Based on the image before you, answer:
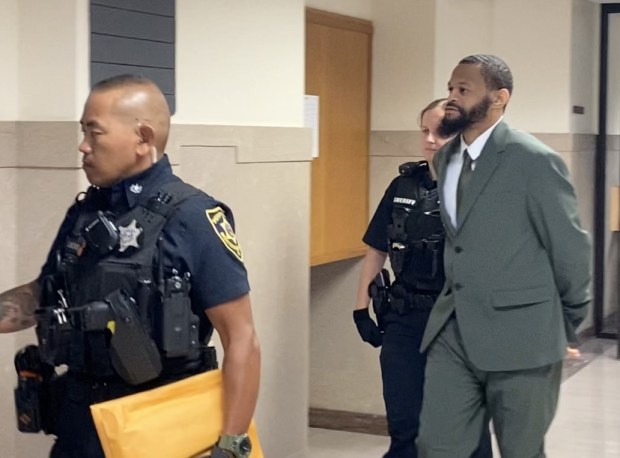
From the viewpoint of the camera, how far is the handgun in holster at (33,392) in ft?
9.17

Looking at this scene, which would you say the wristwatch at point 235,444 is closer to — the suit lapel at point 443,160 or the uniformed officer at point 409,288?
the suit lapel at point 443,160

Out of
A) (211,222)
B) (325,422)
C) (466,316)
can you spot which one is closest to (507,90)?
(466,316)

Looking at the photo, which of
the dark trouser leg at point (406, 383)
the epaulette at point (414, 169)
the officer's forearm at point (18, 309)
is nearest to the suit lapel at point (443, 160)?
the epaulette at point (414, 169)

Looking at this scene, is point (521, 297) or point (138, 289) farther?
point (521, 297)

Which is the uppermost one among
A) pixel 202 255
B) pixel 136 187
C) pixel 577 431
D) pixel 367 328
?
pixel 136 187

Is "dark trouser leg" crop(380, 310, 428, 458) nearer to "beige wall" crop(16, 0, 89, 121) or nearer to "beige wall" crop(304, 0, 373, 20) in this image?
"beige wall" crop(16, 0, 89, 121)

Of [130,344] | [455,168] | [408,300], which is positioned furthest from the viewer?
[408,300]

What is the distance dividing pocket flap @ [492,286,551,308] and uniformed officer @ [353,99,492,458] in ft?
1.67

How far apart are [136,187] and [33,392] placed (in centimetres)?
57

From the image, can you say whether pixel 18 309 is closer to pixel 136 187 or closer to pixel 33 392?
pixel 33 392

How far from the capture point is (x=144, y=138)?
276 centimetres

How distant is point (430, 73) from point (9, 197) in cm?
315

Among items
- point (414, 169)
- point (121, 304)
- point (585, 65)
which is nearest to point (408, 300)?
point (414, 169)

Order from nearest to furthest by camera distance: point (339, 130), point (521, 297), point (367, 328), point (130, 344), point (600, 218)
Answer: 1. point (130, 344)
2. point (521, 297)
3. point (367, 328)
4. point (339, 130)
5. point (600, 218)
